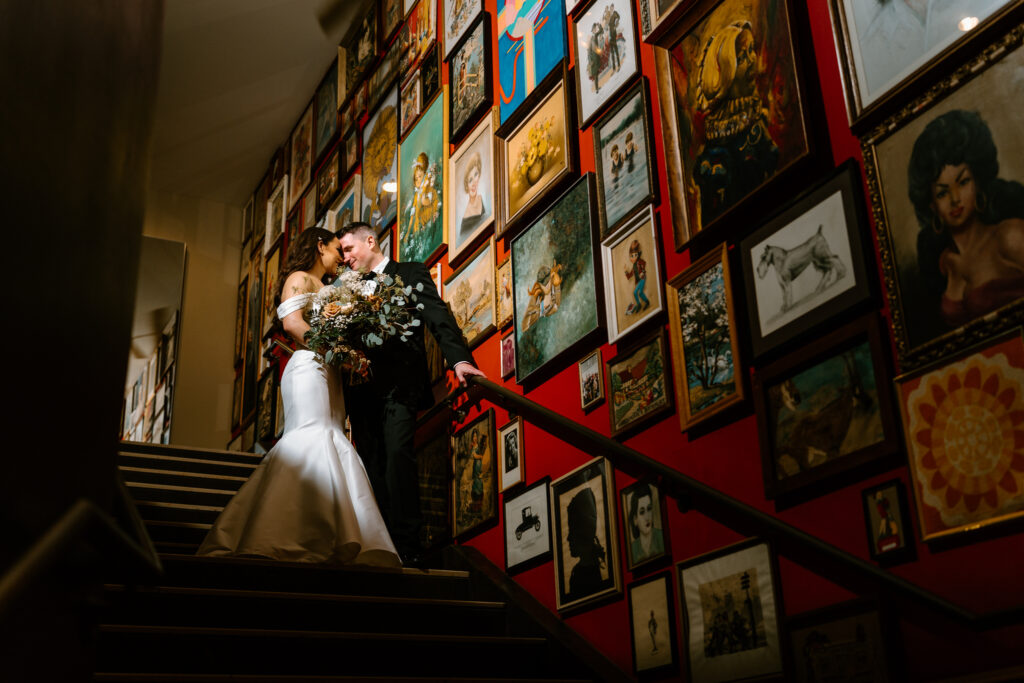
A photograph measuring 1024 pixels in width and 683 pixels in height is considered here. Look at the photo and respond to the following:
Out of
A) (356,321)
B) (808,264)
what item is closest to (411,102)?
(356,321)

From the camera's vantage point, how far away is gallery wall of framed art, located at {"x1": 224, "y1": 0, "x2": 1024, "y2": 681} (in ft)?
9.88

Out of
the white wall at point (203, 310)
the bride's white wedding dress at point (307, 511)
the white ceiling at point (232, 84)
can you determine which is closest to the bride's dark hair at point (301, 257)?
the bride's white wedding dress at point (307, 511)

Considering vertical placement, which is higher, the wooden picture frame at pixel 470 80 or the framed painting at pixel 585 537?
the wooden picture frame at pixel 470 80

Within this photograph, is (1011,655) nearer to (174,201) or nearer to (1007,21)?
(1007,21)

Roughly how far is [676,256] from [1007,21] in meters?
1.74

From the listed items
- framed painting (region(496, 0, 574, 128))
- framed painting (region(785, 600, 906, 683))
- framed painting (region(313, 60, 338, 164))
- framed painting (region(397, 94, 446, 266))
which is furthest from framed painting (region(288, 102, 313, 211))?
framed painting (region(785, 600, 906, 683))

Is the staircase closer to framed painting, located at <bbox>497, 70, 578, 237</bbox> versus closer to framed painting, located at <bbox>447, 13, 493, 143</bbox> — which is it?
framed painting, located at <bbox>497, 70, 578, 237</bbox>

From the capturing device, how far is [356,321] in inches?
227

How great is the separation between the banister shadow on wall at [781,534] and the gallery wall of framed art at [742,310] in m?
0.06

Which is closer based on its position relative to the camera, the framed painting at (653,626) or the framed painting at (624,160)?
the framed painting at (653,626)

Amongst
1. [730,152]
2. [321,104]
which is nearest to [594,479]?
[730,152]

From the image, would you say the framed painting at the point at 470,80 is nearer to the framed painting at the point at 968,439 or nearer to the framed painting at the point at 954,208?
the framed painting at the point at 954,208

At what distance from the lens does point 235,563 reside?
4.50m

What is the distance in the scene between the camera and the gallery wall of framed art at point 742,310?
119 inches
